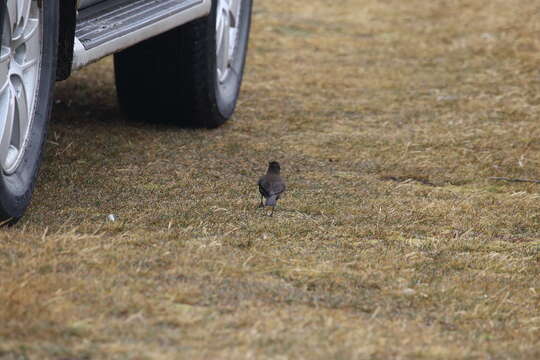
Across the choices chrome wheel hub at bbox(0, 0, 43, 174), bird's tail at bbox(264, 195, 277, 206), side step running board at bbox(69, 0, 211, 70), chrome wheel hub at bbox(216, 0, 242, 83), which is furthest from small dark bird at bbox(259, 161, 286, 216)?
chrome wheel hub at bbox(216, 0, 242, 83)

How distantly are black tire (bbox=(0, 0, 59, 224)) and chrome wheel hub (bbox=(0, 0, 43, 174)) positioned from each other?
0.02 meters

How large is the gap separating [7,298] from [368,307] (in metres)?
1.18

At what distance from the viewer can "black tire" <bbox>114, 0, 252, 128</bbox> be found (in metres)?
5.88

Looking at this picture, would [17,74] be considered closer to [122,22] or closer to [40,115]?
[40,115]

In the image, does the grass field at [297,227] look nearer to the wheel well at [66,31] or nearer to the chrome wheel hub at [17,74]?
the chrome wheel hub at [17,74]

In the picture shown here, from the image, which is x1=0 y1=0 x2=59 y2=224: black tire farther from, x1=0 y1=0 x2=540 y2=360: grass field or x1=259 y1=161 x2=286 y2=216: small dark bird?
x1=259 y1=161 x2=286 y2=216: small dark bird

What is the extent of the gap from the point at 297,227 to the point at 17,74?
1.30m

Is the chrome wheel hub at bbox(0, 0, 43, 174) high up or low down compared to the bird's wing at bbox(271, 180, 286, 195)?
up

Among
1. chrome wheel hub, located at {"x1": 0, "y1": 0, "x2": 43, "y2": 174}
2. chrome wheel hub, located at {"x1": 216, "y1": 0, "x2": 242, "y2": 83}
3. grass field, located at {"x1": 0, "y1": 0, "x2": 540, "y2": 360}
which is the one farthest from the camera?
chrome wheel hub, located at {"x1": 216, "y1": 0, "x2": 242, "y2": 83}

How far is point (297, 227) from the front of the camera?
4477 mm

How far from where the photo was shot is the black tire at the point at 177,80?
5.88 metres

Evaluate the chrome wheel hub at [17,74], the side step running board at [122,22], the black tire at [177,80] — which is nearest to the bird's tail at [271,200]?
the side step running board at [122,22]

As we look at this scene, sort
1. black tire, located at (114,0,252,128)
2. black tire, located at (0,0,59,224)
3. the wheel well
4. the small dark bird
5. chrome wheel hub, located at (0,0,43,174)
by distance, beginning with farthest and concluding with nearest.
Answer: black tire, located at (114,0,252,128) → the small dark bird → the wheel well → black tire, located at (0,0,59,224) → chrome wheel hub, located at (0,0,43,174)

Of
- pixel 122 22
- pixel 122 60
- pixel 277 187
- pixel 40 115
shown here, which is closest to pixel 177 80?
pixel 122 60
